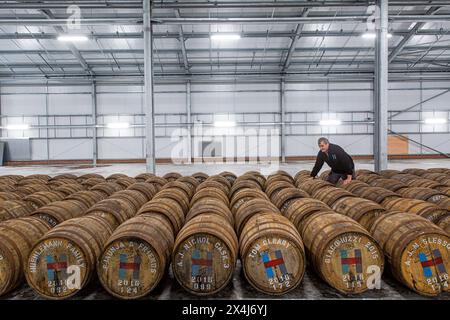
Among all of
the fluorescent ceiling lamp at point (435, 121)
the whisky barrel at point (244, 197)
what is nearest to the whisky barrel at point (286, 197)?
the whisky barrel at point (244, 197)

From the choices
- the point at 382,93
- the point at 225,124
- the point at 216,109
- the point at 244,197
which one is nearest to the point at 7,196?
the point at 244,197

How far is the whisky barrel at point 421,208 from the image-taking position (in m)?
4.75

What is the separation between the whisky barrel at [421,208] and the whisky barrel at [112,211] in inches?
170

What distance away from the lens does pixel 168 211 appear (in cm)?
496

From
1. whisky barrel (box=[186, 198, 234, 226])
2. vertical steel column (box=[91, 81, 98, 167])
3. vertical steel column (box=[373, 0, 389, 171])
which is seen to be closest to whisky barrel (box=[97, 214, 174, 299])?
whisky barrel (box=[186, 198, 234, 226])

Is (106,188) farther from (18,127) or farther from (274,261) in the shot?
(18,127)

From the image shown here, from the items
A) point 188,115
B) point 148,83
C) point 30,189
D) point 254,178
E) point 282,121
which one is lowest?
point 30,189

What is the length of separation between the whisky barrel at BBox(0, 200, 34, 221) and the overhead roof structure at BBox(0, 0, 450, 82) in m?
11.4

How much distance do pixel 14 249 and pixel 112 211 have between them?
1453 mm

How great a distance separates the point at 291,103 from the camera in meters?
28.1
